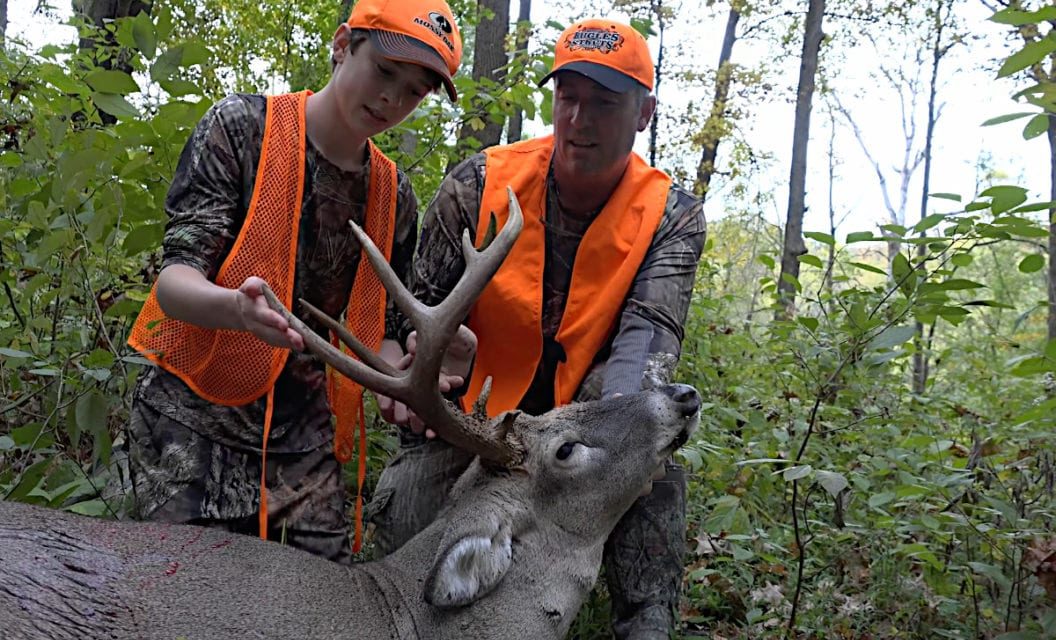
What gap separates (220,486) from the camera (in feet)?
11.7

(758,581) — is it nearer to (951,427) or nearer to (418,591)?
(418,591)

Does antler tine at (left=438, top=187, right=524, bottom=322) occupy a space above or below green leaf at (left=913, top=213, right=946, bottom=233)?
below

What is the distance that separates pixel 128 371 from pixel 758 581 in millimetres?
3092

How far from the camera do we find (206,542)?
2908mm

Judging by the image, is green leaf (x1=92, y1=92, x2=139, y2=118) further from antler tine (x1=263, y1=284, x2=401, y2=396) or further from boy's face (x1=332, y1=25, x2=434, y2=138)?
antler tine (x1=263, y1=284, x2=401, y2=396)

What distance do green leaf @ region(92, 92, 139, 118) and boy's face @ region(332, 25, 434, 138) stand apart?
91 cm

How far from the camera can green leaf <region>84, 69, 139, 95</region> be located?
3.62 meters

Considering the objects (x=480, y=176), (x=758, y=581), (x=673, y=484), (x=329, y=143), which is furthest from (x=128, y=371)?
(x=758, y=581)

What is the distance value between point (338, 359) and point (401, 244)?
1.21 metres

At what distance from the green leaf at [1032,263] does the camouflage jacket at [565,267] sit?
51.9 inches

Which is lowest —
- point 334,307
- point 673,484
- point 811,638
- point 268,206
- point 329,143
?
point 811,638

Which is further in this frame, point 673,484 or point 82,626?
point 673,484

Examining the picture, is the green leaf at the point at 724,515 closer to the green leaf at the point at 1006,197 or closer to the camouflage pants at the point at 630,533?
the camouflage pants at the point at 630,533

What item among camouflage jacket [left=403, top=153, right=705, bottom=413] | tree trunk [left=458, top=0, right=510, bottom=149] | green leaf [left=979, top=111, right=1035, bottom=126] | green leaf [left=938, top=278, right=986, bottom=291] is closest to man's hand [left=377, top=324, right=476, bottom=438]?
camouflage jacket [left=403, top=153, right=705, bottom=413]
